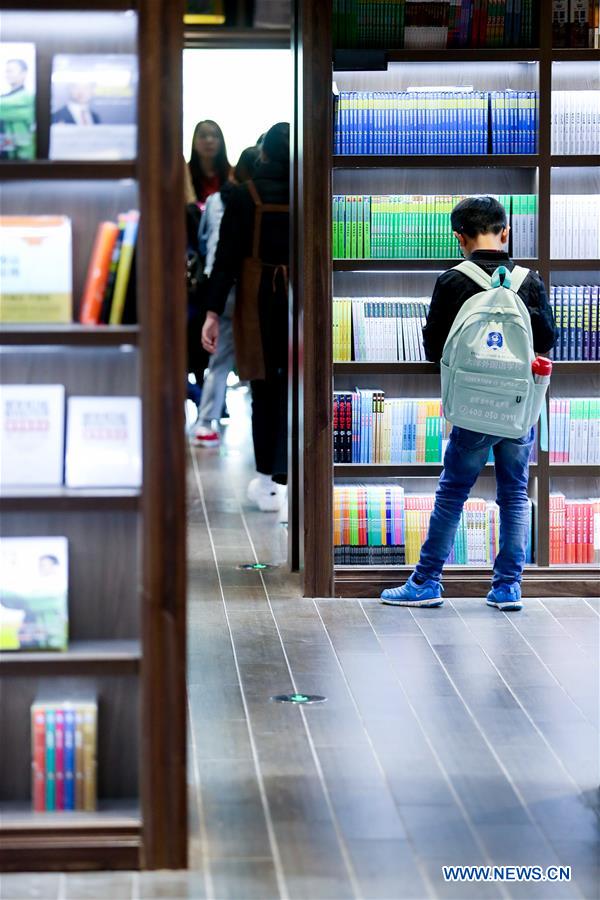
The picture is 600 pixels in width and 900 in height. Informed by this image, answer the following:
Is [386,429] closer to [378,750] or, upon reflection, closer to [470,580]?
[470,580]

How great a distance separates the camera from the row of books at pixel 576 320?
6484 mm

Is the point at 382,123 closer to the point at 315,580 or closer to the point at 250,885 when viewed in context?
the point at 315,580

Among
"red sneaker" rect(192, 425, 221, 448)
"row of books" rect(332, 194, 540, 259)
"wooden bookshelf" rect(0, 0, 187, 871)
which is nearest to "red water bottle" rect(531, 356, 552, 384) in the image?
"row of books" rect(332, 194, 540, 259)

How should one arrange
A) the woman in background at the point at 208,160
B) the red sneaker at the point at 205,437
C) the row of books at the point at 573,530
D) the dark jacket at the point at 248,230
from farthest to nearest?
the red sneaker at the point at 205,437, the woman in background at the point at 208,160, the dark jacket at the point at 248,230, the row of books at the point at 573,530

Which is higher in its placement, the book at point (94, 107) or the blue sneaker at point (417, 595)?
the book at point (94, 107)

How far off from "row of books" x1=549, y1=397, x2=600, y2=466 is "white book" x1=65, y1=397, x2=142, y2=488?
3.32m

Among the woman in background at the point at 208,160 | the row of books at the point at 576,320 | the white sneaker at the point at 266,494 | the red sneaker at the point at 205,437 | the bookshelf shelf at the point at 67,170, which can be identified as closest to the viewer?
the bookshelf shelf at the point at 67,170

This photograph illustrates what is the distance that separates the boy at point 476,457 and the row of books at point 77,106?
270cm

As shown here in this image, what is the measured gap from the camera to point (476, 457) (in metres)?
6.10

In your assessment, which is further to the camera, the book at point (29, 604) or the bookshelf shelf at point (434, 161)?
the bookshelf shelf at point (434, 161)

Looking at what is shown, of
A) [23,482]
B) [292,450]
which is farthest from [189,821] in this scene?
[292,450]

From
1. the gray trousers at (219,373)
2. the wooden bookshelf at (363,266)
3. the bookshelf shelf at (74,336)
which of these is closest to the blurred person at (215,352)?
the gray trousers at (219,373)

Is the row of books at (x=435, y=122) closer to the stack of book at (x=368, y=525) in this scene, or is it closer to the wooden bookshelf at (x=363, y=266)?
the wooden bookshelf at (x=363, y=266)

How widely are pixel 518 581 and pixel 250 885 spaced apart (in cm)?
306
